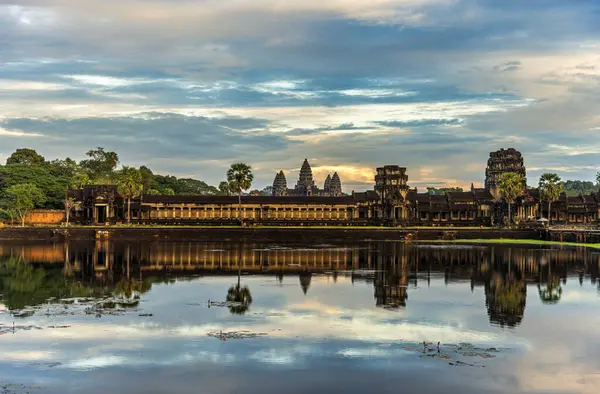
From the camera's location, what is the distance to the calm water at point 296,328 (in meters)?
20.3

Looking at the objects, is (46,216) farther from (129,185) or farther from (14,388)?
(14,388)

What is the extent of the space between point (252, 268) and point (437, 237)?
45.9 m

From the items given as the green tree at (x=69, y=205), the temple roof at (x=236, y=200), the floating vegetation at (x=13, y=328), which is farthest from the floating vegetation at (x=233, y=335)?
the temple roof at (x=236, y=200)

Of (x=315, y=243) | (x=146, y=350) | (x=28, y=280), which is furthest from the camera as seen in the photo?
(x=315, y=243)

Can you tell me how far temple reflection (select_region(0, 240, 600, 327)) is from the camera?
122 feet

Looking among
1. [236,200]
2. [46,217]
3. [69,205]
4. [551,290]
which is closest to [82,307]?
[551,290]

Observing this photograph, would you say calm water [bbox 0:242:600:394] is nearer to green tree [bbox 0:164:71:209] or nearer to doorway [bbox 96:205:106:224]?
doorway [bbox 96:205:106:224]

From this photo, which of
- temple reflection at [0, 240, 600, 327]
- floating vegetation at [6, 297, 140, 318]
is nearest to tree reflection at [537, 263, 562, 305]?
temple reflection at [0, 240, 600, 327]

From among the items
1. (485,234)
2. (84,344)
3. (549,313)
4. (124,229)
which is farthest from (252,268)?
(485,234)

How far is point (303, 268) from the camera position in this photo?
51656 millimetres

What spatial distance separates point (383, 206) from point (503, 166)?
24.6m

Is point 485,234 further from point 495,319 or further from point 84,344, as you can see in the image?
point 84,344

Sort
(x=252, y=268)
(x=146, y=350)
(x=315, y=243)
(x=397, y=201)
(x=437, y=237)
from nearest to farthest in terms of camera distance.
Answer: (x=146, y=350) < (x=252, y=268) < (x=315, y=243) < (x=437, y=237) < (x=397, y=201)

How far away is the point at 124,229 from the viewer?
89.1m
